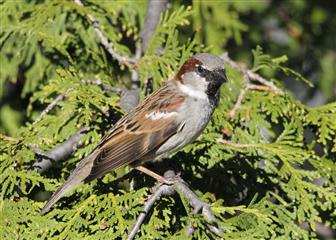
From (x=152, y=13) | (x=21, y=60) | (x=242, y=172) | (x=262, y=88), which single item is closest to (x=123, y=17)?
(x=152, y=13)

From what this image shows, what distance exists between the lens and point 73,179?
3041 millimetres

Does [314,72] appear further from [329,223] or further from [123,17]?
[329,223]

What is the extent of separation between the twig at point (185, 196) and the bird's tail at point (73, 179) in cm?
34

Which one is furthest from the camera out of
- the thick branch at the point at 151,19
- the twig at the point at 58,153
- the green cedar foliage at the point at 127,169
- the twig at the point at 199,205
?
the thick branch at the point at 151,19

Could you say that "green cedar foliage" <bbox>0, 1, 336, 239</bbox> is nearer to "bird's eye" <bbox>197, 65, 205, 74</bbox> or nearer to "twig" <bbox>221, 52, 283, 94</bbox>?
"twig" <bbox>221, 52, 283, 94</bbox>

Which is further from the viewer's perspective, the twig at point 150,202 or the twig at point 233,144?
the twig at point 233,144

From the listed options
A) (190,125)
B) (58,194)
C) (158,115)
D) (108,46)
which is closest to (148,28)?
(108,46)

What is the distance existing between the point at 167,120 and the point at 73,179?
2.04 ft

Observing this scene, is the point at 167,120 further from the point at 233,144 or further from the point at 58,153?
the point at 58,153

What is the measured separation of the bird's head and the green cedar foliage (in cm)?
13

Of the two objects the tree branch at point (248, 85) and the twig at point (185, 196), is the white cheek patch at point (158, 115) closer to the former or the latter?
the tree branch at point (248, 85)

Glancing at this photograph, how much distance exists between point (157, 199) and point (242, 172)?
1.86 ft

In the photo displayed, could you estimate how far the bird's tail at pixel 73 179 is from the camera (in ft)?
9.48

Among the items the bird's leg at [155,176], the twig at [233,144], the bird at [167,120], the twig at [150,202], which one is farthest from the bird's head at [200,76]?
the twig at [150,202]
